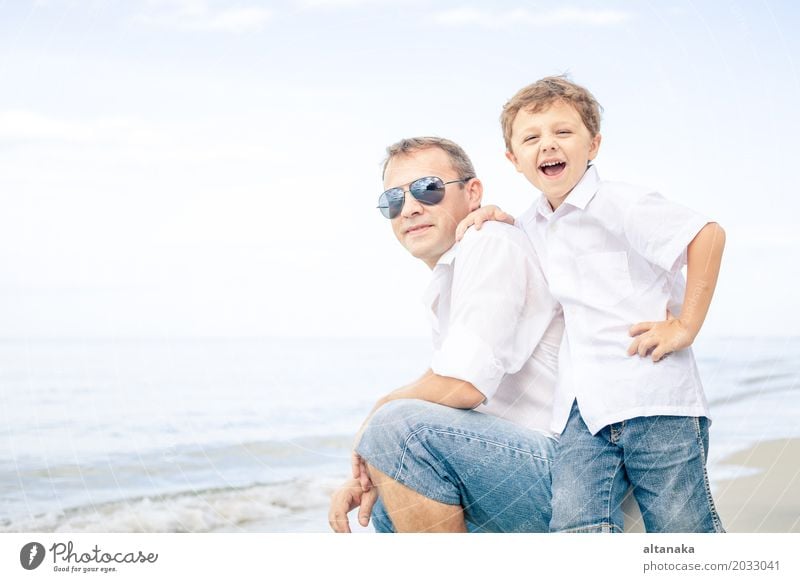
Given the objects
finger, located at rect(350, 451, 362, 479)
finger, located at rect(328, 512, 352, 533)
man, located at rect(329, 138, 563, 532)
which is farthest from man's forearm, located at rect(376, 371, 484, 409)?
finger, located at rect(328, 512, 352, 533)

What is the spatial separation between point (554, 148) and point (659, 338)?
1.56ft

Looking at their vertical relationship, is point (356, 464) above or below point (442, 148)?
below

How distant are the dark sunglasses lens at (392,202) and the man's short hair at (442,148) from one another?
0.08 m

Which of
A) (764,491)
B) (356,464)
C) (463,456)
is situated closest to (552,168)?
(463,456)

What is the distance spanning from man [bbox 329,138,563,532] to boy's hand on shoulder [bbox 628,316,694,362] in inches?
8.2

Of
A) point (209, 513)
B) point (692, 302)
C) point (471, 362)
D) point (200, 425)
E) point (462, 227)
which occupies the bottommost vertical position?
point (209, 513)

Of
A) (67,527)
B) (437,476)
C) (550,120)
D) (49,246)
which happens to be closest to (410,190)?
(550,120)

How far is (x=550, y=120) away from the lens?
6.56 feet

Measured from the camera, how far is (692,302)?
1.83 meters

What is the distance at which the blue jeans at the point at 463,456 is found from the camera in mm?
1847

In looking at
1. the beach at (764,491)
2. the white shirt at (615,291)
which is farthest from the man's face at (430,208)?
the beach at (764,491)

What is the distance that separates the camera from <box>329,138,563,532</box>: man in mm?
1862

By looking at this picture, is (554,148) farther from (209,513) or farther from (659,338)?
(209,513)

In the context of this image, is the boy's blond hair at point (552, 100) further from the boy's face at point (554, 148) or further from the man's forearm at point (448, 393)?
the man's forearm at point (448, 393)
